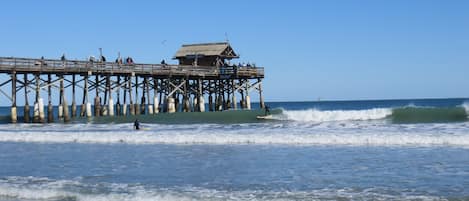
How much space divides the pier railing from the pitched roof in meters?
3.31

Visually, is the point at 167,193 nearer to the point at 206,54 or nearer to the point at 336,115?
the point at 336,115

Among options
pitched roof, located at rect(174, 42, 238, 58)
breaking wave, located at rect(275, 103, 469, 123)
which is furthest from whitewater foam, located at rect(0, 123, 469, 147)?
pitched roof, located at rect(174, 42, 238, 58)

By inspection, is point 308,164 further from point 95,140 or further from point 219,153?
point 95,140

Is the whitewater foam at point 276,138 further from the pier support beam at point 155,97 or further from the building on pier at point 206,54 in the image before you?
the building on pier at point 206,54

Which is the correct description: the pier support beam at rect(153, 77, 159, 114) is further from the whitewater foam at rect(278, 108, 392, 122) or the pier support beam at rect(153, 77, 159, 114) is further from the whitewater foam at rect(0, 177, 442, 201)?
the whitewater foam at rect(0, 177, 442, 201)

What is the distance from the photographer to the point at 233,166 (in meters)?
13.3

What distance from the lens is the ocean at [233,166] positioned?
33.0ft

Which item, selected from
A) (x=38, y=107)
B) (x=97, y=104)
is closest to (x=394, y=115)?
(x=97, y=104)

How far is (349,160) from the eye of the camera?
45.7 ft

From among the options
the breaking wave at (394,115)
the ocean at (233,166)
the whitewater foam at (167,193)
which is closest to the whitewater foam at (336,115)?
the breaking wave at (394,115)

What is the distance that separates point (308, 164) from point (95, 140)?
1077cm

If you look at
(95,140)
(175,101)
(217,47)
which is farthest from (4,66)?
(217,47)

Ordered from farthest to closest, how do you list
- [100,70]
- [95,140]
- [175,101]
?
→ [175,101] < [100,70] < [95,140]

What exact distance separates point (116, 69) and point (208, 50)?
12.1 metres
